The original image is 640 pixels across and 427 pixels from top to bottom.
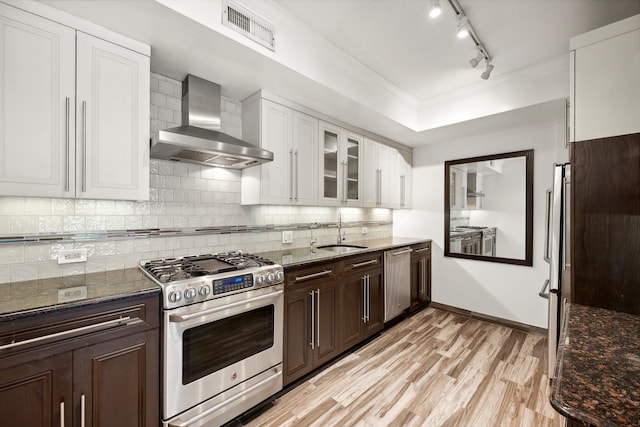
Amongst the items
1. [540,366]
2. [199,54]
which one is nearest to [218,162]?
[199,54]

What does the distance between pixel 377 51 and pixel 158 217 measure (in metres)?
2.35

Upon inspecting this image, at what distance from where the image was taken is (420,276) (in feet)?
12.6

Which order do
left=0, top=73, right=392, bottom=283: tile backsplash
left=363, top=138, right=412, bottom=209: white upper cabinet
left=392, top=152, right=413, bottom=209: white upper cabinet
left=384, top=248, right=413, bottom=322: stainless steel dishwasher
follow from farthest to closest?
1. left=392, top=152, right=413, bottom=209: white upper cabinet
2. left=363, top=138, right=412, bottom=209: white upper cabinet
3. left=384, top=248, right=413, bottom=322: stainless steel dishwasher
4. left=0, top=73, right=392, bottom=283: tile backsplash

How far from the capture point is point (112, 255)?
74.8 inches

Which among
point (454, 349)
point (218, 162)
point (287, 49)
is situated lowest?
point (454, 349)


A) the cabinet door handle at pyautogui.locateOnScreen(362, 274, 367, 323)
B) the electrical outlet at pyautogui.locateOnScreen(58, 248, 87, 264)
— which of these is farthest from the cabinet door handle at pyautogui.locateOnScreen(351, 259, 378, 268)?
the electrical outlet at pyautogui.locateOnScreen(58, 248, 87, 264)

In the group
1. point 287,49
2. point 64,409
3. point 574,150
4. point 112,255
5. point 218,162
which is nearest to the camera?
point 64,409

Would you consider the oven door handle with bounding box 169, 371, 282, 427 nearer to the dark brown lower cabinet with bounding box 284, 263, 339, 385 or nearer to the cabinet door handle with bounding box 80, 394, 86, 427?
the dark brown lower cabinet with bounding box 284, 263, 339, 385

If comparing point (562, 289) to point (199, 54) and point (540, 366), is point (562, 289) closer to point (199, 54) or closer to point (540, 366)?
Answer: point (540, 366)

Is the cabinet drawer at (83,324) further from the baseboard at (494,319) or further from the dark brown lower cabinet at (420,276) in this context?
the baseboard at (494,319)

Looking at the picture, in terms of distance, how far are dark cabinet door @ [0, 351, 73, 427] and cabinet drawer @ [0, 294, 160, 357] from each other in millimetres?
67

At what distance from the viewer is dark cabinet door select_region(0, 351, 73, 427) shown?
1129mm

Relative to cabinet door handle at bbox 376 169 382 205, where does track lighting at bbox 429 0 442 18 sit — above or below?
above

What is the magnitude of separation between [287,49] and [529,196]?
323 centimetres
